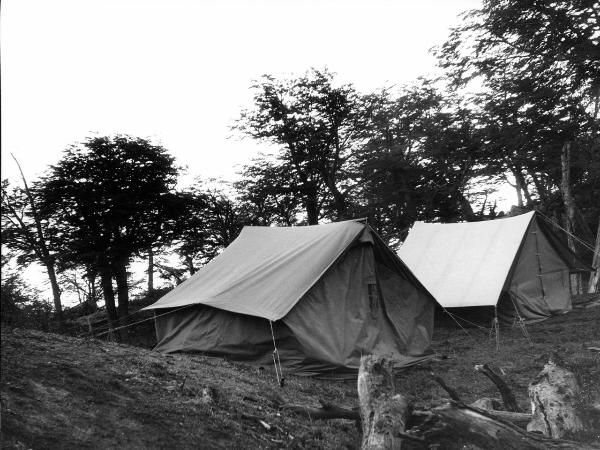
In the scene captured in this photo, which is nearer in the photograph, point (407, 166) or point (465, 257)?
point (465, 257)

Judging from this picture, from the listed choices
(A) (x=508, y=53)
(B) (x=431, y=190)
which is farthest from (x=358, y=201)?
(A) (x=508, y=53)

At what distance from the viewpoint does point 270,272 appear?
8.66 metres

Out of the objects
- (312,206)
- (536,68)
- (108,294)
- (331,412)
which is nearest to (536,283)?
(536,68)

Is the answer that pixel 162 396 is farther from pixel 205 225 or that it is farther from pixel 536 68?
pixel 205 225

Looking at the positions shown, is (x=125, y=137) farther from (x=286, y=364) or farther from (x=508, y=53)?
(x=286, y=364)

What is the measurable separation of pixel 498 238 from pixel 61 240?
1556 cm

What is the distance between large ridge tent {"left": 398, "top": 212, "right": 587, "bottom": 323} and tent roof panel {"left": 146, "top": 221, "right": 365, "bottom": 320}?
13.8ft

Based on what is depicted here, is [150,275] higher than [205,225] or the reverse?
the reverse

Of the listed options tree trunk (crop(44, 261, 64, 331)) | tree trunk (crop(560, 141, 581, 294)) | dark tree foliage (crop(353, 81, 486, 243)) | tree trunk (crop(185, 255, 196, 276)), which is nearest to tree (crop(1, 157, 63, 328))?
tree trunk (crop(44, 261, 64, 331))

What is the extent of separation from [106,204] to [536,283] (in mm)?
15009

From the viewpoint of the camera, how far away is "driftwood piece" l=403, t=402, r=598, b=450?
10.9 ft

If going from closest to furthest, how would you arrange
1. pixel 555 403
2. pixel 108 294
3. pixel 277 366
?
pixel 555 403 < pixel 277 366 < pixel 108 294

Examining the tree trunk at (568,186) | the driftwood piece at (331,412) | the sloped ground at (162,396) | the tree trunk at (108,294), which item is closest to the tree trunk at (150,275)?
the tree trunk at (108,294)

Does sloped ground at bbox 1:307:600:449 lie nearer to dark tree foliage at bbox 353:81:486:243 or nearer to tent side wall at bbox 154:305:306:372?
tent side wall at bbox 154:305:306:372
